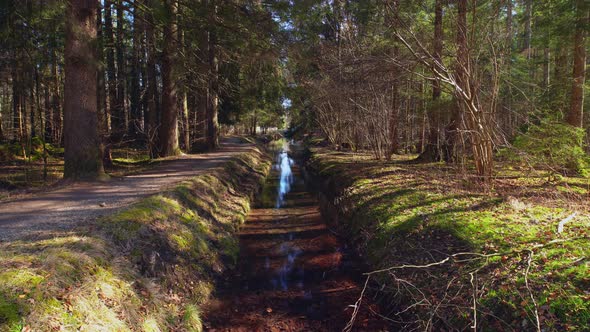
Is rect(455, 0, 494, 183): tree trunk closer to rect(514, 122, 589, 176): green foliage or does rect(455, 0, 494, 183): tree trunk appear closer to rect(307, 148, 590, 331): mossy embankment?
rect(307, 148, 590, 331): mossy embankment

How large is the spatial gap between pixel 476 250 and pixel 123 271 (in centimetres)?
513

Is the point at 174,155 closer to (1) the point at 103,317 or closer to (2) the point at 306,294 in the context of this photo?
(2) the point at 306,294

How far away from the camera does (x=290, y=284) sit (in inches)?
267

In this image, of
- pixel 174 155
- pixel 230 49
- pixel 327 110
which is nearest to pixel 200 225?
pixel 230 49

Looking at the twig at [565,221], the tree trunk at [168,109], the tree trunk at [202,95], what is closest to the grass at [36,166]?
the tree trunk at [168,109]

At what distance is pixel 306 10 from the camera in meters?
9.29

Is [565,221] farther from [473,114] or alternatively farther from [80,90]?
[80,90]

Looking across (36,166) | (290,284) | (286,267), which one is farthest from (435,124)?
(36,166)

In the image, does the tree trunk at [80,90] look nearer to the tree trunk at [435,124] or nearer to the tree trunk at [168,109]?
the tree trunk at [168,109]

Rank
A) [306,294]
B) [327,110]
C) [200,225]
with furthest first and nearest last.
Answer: [327,110], [200,225], [306,294]

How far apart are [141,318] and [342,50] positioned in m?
10.1

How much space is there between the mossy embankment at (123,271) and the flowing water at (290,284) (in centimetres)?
43

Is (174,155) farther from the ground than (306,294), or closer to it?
farther from the ground

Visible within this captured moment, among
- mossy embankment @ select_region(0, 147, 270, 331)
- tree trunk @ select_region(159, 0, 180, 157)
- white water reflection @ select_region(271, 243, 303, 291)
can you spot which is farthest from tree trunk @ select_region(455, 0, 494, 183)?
tree trunk @ select_region(159, 0, 180, 157)
